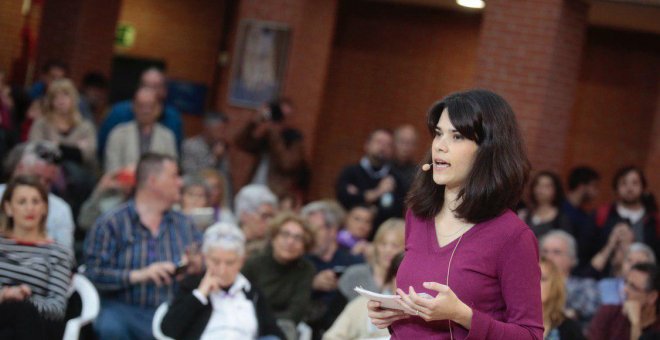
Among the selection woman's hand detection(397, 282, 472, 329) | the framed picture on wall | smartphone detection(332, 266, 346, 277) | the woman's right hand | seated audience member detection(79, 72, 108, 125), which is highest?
the framed picture on wall

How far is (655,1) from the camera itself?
413 inches

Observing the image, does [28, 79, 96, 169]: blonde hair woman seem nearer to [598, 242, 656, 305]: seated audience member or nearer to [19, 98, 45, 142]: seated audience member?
[19, 98, 45, 142]: seated audience member

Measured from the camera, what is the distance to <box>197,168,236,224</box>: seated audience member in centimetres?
943

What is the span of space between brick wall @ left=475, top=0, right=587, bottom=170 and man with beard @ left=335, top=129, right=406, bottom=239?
112 centimetres

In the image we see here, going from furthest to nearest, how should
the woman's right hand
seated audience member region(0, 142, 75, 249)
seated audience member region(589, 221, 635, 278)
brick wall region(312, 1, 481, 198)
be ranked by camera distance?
brick wall region(312, 1, 481, 198) < seated audience member region(589, 221, 635, 278) < seated audience member region(0, 142, 75, 249) < the woman's right hand

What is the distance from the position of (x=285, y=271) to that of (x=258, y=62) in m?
4.70

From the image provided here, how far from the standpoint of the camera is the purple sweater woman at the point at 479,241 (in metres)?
3.50

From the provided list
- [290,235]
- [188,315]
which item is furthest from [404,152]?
[188,315]

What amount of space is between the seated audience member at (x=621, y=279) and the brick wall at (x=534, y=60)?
192cm

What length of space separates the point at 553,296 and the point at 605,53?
6.55 metres

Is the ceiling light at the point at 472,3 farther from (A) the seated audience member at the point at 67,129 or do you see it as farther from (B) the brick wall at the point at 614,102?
(A) the seated audience member at the point at 67,129

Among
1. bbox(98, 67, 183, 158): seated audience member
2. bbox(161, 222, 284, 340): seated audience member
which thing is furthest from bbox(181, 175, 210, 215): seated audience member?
bbox(161, 222, 284, 340): seated audience member

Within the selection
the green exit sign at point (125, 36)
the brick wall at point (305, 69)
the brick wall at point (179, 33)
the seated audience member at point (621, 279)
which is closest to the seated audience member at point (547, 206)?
the seated audience member at point (621, 279)

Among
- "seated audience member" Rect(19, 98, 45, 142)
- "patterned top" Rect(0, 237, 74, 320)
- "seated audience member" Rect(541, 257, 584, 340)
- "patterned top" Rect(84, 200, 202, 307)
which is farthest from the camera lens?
"seated audience member" Rect(19, 98, 45, 142)
